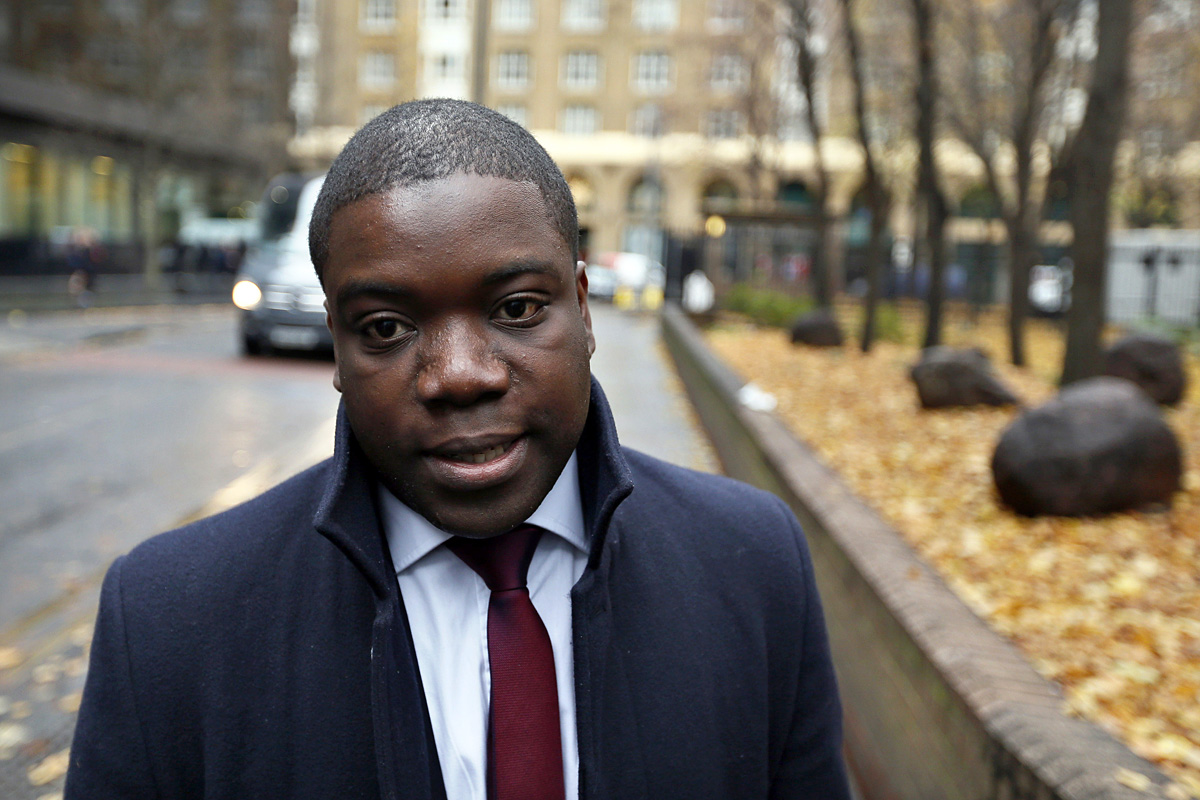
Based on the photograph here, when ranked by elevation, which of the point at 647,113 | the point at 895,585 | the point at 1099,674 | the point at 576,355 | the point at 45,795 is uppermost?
the point at 647,113

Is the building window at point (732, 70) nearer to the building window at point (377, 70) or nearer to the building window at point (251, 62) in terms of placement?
the building window at point (251, 62)

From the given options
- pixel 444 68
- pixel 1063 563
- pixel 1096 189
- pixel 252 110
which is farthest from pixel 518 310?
pixel 444 68

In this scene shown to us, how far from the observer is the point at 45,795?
12.2 feet

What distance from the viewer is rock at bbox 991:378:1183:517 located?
635cm

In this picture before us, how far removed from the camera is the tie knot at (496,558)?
1.45 m

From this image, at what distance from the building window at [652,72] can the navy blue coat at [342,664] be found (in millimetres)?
65486

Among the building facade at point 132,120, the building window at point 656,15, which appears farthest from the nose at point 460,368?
the building window at point 656,15

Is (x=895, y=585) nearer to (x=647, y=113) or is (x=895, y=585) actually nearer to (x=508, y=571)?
(x=508, y=571)

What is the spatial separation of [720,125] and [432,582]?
2431 inches

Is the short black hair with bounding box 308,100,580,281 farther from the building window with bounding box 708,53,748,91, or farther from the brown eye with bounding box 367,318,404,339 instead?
A: the building window with bounding box 708,53,748,91

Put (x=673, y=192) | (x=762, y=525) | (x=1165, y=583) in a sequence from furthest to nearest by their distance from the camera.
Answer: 1. (x=673, y=192)
2. (x=1165, y=583)
3. (x=762, y=525)

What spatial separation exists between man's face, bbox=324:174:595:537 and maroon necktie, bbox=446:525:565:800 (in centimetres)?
7

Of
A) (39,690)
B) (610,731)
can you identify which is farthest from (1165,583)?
(39,690)

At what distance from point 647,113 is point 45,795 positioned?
62348 mm
